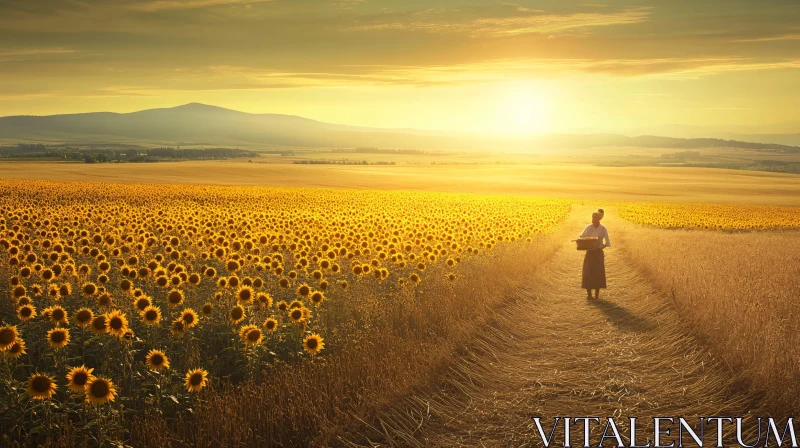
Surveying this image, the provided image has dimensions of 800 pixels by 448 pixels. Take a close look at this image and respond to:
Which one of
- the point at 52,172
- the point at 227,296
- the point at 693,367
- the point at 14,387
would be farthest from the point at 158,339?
the point at 52,172

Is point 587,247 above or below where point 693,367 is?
above

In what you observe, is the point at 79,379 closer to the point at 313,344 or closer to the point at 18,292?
the point at 313,344

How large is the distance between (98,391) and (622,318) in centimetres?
913

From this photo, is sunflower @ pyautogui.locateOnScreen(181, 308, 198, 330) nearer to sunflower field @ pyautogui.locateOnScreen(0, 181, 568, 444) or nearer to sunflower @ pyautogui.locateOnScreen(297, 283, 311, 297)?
sunflower field @ pyautogui.locateOnScreen(0, 181, 568, 444)

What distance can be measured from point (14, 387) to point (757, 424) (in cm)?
752

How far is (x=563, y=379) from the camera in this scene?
26.8 ft

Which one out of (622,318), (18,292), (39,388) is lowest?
(622,318)

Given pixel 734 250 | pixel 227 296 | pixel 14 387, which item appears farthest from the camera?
pixel 734 250

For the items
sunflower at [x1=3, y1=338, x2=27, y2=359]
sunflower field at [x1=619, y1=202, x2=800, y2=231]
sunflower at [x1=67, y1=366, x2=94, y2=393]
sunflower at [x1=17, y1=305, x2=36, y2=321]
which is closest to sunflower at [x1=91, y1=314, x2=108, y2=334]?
sunflower at [x1=3, y1=338, x2=27, y2=359]

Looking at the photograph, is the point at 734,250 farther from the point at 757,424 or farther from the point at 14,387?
the point at 14,387

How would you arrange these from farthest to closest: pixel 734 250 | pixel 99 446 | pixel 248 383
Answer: pixel 734 250, pixel 248 383, pixel 99 446

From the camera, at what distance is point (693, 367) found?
8.52 m

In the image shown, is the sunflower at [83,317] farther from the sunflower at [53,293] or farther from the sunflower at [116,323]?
the sunflower at [53,293]

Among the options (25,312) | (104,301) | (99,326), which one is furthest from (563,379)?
(25,312)
